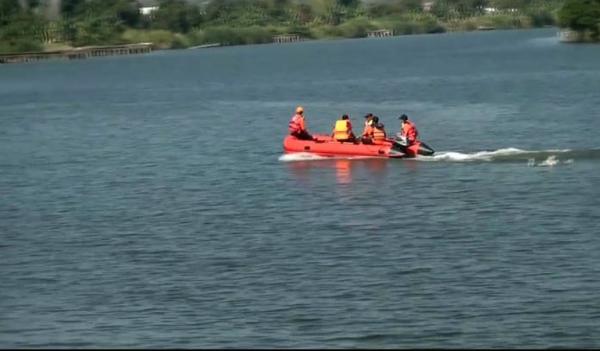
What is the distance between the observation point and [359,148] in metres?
51.7

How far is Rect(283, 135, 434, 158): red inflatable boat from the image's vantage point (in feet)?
168

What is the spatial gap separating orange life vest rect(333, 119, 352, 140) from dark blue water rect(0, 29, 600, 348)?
1.24 m

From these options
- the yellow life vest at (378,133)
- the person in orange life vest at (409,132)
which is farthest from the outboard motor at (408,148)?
the yellow life vest at (378,133)

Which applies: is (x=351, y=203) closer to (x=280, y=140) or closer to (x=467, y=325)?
(x=467, y=325)

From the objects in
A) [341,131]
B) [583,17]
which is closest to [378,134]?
[341,131]

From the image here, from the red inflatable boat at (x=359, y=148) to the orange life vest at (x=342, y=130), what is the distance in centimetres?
22

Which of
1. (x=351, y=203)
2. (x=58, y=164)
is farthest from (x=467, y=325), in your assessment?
(x=58, y=164)

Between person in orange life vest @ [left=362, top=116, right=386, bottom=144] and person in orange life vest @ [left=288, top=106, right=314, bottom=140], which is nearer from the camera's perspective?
person in orange life vest @ [left=362, top=116, right=386, bottom=144]

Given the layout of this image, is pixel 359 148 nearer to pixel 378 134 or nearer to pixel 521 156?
pixel 378 134

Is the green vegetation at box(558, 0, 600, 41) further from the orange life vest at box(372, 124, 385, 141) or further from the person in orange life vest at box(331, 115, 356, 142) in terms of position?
the orange life vest at box(372, 124, 385, 141)

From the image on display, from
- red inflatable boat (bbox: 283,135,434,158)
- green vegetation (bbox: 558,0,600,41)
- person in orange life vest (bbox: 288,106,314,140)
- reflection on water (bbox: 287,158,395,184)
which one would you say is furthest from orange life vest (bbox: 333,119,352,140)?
green vegetation (bbox: 558,0,600,41)

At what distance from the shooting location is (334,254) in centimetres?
3512

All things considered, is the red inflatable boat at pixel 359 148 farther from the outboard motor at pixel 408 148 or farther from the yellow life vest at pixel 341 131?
the yellow life vest at pixel 341 131

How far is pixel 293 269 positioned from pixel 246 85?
87830 mm
